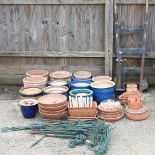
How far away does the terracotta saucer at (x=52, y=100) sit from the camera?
16.9 ft

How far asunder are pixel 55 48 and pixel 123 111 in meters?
1.72

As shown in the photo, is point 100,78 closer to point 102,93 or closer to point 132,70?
point 102,93

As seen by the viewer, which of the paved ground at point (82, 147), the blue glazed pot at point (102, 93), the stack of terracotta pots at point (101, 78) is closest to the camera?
the paved ground at point (82, 147)

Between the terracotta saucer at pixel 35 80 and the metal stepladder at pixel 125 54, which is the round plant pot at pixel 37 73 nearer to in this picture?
the terracotta saucer at pixel 35 80

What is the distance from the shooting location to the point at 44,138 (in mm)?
4812

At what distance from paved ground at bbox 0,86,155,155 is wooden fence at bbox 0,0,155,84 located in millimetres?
1303

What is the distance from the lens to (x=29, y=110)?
17.5 feet

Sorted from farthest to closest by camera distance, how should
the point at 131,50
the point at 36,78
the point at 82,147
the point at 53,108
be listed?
the point at 131,50 < the point at 36,78 < the point at 53,108 < the point at 82,147

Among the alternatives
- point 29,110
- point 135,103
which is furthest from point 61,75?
point 135,103

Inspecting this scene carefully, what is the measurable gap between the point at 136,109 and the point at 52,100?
3.95 ft

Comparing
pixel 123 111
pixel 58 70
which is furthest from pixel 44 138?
pixel 58 70

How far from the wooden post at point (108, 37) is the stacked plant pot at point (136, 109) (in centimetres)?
97

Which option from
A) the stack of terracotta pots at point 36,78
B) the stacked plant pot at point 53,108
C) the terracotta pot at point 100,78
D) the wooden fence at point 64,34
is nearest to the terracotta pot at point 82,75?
the terracotta pot at point 100,78

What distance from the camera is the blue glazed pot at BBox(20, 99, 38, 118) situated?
533 cm
